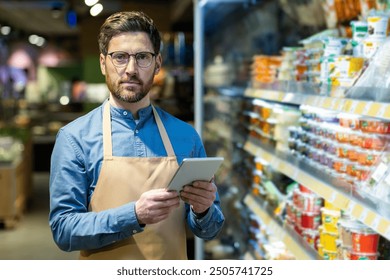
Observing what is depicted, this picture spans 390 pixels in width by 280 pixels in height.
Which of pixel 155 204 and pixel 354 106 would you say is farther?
pixel 354 106

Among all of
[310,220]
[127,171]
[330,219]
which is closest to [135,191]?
[127,171]

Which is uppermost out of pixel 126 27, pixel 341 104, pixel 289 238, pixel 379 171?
pixel 126 27

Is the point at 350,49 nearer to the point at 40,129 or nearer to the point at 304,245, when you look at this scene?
the point at 304,245

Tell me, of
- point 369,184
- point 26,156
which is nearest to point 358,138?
point 369,184

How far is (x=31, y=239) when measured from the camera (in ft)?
22.7

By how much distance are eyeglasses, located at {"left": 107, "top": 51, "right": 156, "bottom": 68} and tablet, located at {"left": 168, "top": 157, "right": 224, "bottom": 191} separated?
0.30 m

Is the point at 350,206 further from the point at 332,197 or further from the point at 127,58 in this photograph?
the point at 127,58

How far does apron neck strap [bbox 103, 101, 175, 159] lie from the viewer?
1.93 m

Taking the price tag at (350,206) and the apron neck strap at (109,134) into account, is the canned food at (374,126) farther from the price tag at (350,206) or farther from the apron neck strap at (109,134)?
the apron neck strap at (109,134)

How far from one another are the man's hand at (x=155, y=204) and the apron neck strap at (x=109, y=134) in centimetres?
17

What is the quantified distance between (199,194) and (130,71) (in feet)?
1.13

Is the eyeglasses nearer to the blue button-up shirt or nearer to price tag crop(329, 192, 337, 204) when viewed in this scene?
the blue button-up shirt

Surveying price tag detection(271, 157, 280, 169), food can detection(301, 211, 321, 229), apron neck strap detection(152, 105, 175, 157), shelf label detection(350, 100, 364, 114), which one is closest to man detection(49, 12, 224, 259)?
apron neck strap detection(152, 105, 175, 157)
